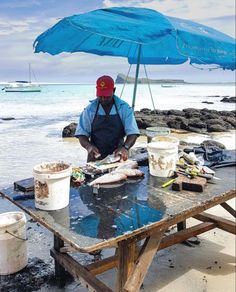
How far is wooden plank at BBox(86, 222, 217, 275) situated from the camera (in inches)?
111

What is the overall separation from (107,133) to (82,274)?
1754 mm

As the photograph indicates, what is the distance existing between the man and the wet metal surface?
1.12 metres

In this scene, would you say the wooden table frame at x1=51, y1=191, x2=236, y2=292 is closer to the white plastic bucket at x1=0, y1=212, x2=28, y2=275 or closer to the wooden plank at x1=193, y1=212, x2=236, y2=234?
the white plastic bucket at x1=0, y1=212, x2=28, y2=275

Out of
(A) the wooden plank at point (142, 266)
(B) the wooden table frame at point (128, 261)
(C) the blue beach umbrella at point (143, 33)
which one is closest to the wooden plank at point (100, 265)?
(B) the wooden table frame at point (128, 261)

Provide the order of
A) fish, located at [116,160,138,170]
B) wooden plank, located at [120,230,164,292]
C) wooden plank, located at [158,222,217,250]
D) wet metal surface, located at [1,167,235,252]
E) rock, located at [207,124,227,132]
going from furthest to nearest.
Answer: rock, located at [207,124,227,132] < wooden plank, located at [158,222,217,250] < fish, located at [116,160,138,170] < wooden plank, located at [120,230,164,292] < wet metal surface, located at [1,167,235,252]

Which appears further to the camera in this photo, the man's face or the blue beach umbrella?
the man's face

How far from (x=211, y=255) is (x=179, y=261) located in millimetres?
399

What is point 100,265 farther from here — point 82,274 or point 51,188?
point 51,188

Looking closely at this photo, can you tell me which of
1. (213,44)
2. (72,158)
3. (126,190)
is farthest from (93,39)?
(72,158)

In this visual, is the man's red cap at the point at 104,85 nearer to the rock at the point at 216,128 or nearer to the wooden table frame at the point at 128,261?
the wooden table frame at the point at 128,261

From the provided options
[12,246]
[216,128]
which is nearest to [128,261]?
[12,246]

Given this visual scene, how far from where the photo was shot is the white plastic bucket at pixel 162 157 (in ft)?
9.20

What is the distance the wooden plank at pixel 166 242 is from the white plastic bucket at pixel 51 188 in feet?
2.55

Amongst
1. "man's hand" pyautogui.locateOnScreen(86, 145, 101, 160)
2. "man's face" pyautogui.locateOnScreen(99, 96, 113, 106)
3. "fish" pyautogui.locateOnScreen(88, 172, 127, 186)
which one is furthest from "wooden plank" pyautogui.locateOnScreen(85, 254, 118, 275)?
"man's face" pyautogui.locateOnScreen(99, 96, 113, 106)
